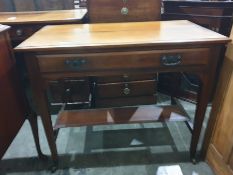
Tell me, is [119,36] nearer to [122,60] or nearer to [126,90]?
[122,60]

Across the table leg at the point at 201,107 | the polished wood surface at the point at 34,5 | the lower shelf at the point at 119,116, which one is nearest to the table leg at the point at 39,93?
the lower shelf at the point at 119,116

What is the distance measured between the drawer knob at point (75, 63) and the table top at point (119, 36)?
0.07 m

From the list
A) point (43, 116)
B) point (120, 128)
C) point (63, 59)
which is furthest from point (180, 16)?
point (43, 116)

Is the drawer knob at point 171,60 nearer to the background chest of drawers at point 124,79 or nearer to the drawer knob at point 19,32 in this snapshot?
the background chest of drawers at point 124,79

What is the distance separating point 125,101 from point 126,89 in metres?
0.14

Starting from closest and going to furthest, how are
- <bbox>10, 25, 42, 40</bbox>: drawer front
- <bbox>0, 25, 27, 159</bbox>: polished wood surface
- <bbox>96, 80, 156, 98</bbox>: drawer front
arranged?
1. <bbox>0, 25, 27, 159</bbox>: polished wood surface
2. <bbox>10, 25, 42, 40</bbox>: drawer front
3. <bbox>96, 80, 156, 98</bbox>: drawer front

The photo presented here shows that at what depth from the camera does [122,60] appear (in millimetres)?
1071

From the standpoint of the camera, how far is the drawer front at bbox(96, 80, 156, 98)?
1.79 m

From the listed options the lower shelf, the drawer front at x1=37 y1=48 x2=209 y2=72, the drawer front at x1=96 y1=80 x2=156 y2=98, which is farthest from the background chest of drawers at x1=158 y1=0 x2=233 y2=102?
the drawer front at x1=37 y1=48 x2=209 y2=72

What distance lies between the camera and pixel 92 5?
155cm

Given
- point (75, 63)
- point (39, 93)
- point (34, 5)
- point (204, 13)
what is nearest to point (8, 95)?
point (39, 93)

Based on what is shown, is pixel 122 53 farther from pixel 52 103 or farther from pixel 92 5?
pixel 52 103

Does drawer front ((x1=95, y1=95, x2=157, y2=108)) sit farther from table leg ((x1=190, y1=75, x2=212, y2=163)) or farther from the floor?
table leg ((x1=190, y1=75, x2=212, y2=163))

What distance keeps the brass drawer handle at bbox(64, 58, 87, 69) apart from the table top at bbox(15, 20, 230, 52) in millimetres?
69
